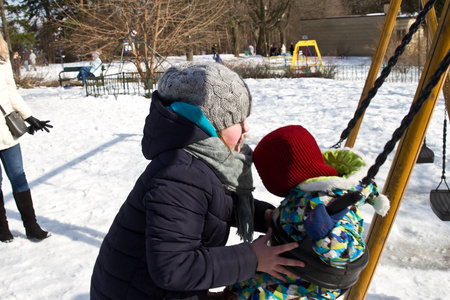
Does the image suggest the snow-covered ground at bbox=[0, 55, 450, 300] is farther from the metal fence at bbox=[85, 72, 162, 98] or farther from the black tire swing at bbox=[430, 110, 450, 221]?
the metal fence at bbox=[85, 72, 162, 98]

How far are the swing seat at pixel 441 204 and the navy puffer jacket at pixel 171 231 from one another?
201cm

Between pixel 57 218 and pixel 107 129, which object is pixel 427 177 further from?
pixel 107 129

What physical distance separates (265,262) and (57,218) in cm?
337

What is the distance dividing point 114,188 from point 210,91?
12.6 ft

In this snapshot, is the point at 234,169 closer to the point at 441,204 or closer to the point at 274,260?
the point at 274,260

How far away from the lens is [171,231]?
3.82ft

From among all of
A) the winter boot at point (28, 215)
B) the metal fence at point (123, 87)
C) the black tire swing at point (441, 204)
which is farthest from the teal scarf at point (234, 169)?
the metal fence at point (123, 87)

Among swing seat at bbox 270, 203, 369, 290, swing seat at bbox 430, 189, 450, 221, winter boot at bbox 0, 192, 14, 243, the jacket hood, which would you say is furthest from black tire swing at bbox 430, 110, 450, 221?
winter boot at bbox 0, 192, 14, 243

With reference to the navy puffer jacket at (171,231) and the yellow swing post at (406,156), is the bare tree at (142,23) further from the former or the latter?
the navy puffer jacket at (171,231)

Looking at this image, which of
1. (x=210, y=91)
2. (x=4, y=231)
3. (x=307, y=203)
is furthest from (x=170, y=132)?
(x=4, y=231)

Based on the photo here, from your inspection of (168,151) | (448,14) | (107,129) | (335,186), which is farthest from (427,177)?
(107,129)

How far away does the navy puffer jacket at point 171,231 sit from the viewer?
3.84ft

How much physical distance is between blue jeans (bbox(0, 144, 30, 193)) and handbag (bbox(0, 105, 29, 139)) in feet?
0.48

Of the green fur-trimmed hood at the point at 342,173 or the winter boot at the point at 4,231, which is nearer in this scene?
the green fur-trimmed hood at the point at 342,173
